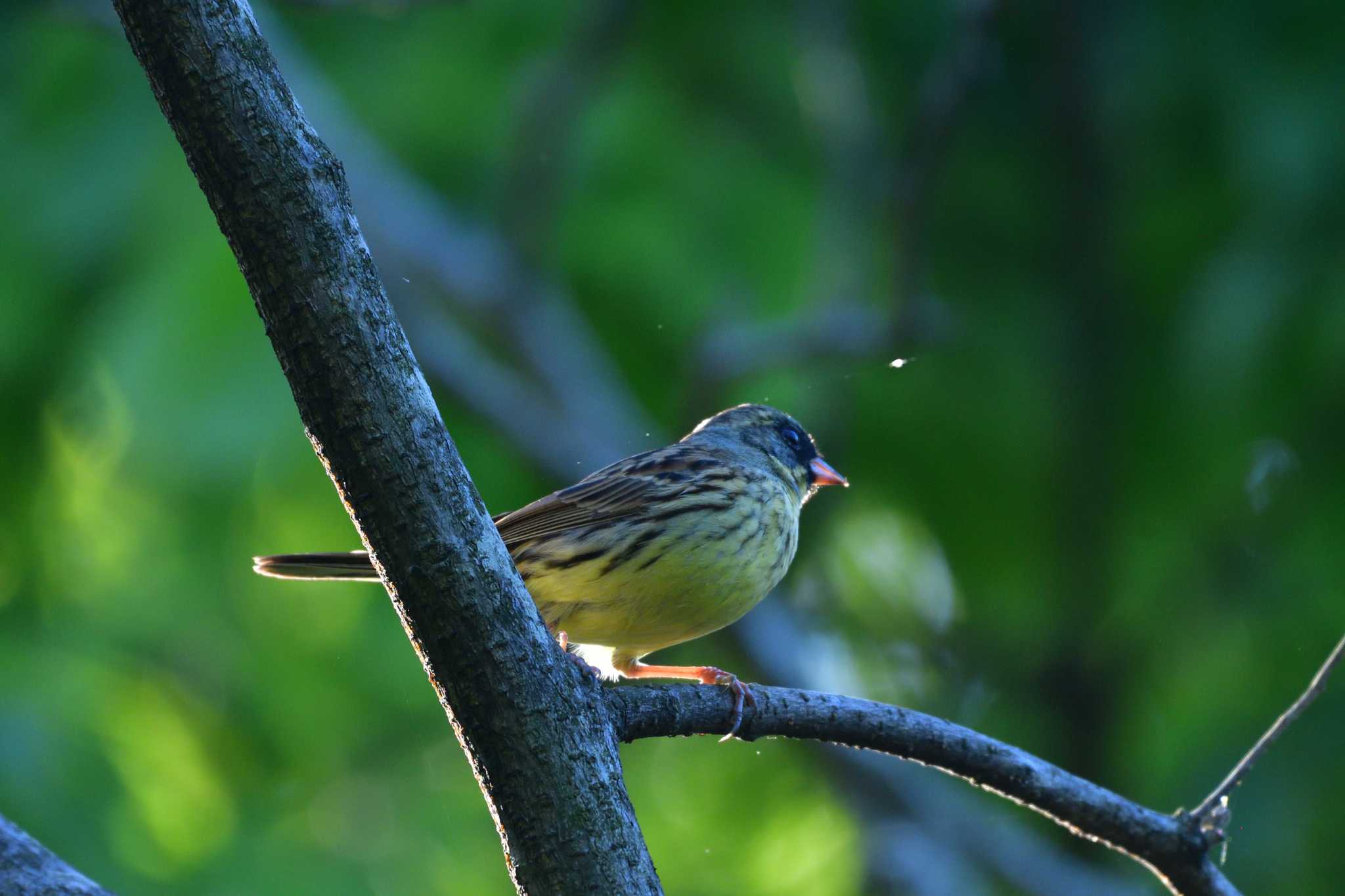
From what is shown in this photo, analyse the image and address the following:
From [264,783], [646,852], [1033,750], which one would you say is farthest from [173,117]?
[1033,750]

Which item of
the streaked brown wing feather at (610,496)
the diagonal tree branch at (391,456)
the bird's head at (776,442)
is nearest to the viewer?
the diagonal tree branch at (391,456)

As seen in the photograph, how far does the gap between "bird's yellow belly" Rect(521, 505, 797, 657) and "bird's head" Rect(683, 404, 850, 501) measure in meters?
0.88

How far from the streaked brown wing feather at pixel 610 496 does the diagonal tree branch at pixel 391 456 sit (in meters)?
2.20

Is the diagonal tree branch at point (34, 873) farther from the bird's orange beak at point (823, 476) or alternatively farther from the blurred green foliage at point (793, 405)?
the bird's orange beak at point (823, 476)

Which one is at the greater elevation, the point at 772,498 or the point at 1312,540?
the point at 772,498

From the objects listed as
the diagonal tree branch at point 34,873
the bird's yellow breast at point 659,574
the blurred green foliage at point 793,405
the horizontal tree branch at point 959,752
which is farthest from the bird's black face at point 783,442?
the diagonal tree branch at point 34,873

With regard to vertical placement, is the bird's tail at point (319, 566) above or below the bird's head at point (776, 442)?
above

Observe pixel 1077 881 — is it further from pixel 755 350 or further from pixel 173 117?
pixel 173 117

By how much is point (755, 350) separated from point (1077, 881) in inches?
131

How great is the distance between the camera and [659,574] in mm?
4270

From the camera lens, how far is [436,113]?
29.0ft

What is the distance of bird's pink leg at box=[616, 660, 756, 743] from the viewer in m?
3.02

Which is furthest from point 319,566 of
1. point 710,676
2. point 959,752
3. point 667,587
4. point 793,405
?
point 793,405

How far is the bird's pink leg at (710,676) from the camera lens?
3.02 m
